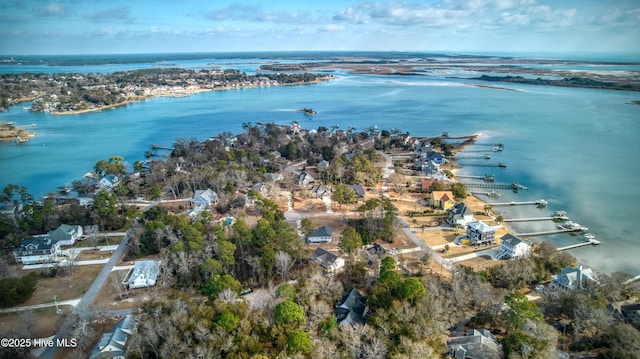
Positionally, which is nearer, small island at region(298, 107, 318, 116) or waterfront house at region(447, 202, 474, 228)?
waterfront house at region(447, 202, 474, 228)

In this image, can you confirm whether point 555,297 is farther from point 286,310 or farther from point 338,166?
point 338,166

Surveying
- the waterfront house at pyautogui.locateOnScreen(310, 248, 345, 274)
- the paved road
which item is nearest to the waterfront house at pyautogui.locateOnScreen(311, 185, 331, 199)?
the waterfront house at pyautogui.locateOnScreen(310, 248, 345, 274)

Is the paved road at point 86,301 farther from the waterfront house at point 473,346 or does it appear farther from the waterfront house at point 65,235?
the waterfront house at point 473,346

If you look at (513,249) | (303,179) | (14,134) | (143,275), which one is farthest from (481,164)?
(14,134)

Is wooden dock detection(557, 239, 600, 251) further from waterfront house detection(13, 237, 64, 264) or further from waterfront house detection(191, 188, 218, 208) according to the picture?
waterfront house detection(13, 237, 64, 264)

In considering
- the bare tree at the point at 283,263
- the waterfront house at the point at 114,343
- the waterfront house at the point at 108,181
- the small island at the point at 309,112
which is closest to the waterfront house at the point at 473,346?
the bare tree at the point at 283,263
